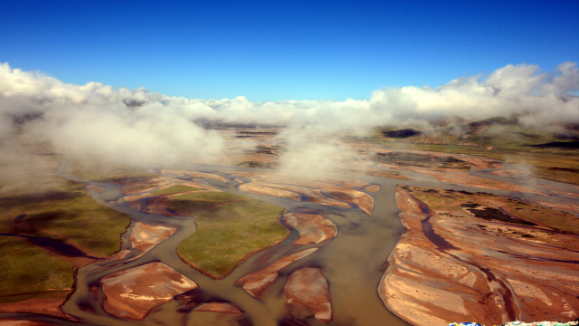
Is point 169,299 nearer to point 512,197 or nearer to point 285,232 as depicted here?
point 285,232

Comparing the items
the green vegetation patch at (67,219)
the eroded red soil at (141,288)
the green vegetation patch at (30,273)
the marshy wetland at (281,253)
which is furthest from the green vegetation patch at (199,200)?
the green vegetation patch at (30,273)

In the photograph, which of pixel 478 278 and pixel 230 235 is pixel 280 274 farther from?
pixel 478 278

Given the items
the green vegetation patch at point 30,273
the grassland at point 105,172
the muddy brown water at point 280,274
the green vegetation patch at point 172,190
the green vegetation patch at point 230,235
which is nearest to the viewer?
the muddy brown water at point 280,274

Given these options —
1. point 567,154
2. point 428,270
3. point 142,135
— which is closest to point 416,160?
point 567,154

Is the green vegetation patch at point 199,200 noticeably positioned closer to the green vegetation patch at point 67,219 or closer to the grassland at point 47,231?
the green vegetation patch at point 67,219

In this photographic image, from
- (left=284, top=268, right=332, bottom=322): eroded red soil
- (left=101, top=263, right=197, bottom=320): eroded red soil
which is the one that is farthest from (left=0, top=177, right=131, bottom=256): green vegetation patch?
(left=284, top=268, right=332, bottom=322): eroded red soil

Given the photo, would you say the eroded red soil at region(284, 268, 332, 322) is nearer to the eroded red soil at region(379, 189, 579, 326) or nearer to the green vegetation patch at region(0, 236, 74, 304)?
the eroded red soil at region(379, 189, 579, 326)
